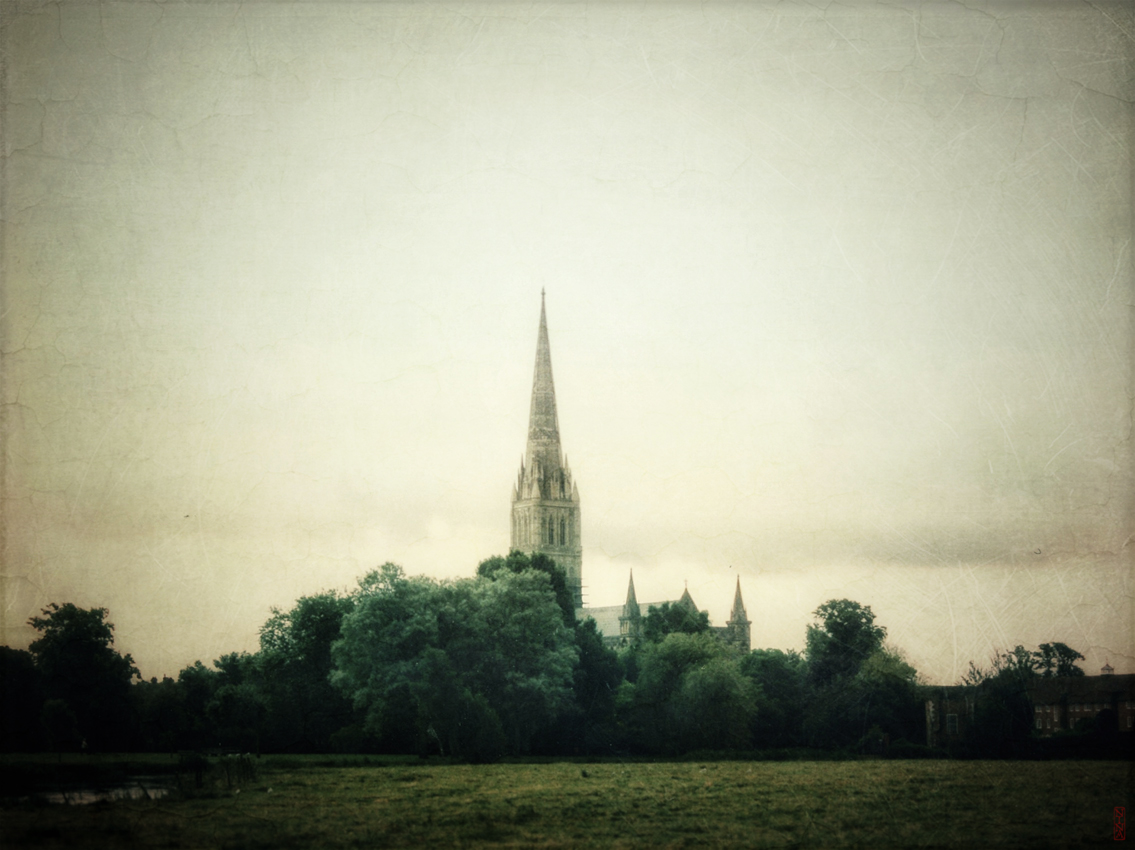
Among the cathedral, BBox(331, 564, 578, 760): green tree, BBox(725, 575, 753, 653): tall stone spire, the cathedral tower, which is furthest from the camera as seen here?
the cathedral tower

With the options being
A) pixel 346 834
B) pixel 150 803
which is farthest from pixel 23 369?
pixel 346 834

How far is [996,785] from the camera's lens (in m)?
16.9

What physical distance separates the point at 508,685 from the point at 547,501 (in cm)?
4452

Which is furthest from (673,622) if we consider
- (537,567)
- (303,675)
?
(303,675)

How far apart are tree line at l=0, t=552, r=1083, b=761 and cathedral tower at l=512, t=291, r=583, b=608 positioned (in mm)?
24071

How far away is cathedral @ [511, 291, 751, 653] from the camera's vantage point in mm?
61219

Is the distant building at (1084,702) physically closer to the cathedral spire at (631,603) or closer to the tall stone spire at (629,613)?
the tall stone spire at (629,613)

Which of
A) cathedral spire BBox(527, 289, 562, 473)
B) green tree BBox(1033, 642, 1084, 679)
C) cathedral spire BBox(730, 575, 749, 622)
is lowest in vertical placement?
green tree BBox(1033, 642, 1084, 679)

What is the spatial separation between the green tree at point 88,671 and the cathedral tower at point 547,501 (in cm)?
4109

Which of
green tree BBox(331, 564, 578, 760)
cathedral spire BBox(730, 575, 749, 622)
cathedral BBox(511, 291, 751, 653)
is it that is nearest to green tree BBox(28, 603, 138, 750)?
green tree BBox(331, 564, 578, 760)

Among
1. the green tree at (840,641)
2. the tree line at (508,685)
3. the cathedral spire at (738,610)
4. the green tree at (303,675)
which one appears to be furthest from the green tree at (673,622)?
the cathedral spire at (738,610)

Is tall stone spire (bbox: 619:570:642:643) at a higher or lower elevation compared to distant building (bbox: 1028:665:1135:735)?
higher

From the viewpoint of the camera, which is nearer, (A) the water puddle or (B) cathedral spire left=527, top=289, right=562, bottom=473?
(A) the water puddle

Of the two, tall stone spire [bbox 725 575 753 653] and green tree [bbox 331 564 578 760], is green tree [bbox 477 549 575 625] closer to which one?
green tree [bbox 331 564 578 760]
